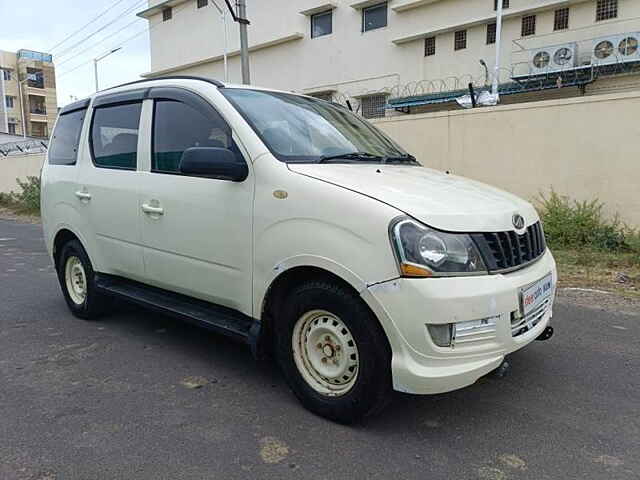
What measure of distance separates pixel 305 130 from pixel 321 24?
72.6 ft

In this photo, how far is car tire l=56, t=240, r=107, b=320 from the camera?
15.2 feet


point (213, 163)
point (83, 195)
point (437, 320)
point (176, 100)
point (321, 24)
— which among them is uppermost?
point (321, 24)

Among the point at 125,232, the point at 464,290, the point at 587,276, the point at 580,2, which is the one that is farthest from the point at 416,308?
the point at 580,2

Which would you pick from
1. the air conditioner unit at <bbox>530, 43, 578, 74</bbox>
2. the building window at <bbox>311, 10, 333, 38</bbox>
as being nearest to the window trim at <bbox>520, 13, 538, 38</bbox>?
the air conditioner unit at <bbox>530, 43, 578, 74</bbox>

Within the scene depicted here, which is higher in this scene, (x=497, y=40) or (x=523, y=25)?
(x=523, y=25)

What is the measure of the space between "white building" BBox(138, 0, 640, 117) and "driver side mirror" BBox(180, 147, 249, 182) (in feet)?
54.3

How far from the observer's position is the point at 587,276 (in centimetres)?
646

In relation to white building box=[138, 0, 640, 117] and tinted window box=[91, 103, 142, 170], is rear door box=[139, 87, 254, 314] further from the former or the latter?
white building box=[138, 0, 640, 117]

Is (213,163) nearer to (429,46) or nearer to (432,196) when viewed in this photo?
(432,196)

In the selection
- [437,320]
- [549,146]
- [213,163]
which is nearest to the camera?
[437,320]

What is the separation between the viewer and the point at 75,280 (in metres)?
4.99

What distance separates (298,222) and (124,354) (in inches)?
80.3

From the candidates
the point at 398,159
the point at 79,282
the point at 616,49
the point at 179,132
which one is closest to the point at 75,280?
the point at 79,282

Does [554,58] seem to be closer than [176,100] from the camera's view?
No
